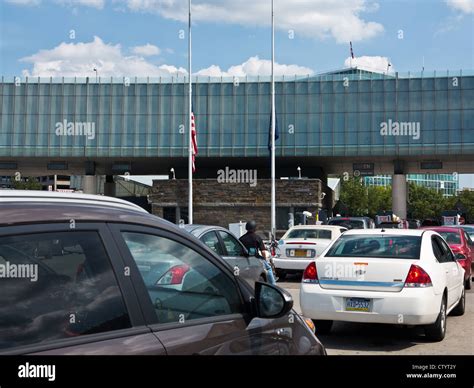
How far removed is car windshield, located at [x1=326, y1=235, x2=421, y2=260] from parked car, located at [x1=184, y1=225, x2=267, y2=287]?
2.04 m

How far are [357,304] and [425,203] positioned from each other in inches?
4165

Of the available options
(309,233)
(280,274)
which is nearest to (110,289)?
(280,274)

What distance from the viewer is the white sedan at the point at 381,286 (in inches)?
304

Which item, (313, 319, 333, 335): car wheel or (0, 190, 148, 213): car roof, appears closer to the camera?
(0, 190, 148, 213): car roof

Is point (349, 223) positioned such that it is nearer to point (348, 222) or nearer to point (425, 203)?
point (348, 222)

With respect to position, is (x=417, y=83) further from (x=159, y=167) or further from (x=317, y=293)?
(x=317, y=293)

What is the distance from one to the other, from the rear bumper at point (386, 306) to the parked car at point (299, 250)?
27.7 ft

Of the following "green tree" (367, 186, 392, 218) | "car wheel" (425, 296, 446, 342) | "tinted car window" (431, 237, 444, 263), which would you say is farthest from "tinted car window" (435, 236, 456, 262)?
"green tree" (367, 186, 392, 218)

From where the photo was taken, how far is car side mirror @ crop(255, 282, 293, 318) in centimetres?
326

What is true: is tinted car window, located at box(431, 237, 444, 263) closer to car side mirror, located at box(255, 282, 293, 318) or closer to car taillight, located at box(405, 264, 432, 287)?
car taillight, located at box(405, 264, 432, 287)

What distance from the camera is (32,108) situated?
2349 inches

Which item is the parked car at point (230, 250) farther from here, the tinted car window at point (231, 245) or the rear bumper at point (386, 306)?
the rear bumper at point (386, 306)

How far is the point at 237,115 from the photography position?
201 ft

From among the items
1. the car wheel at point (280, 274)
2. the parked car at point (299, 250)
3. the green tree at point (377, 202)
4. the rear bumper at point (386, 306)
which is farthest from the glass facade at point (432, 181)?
the rear bumper at point (386, 306)
